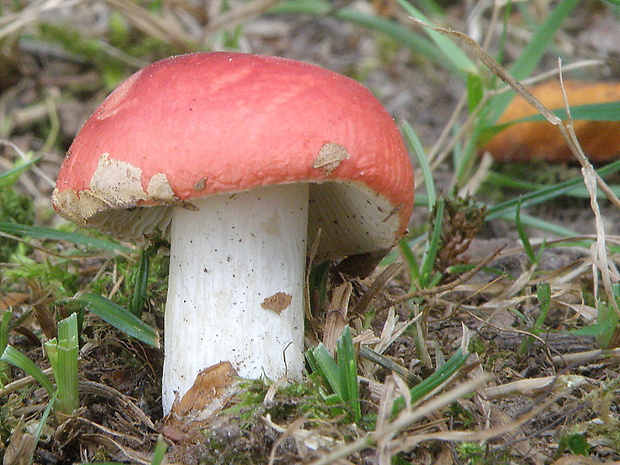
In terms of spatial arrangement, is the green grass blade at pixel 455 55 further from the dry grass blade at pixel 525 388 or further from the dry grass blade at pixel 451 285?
the dry grass blade at pixel 525 388

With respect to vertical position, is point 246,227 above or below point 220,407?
above

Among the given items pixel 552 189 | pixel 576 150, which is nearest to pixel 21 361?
pixel 576 150

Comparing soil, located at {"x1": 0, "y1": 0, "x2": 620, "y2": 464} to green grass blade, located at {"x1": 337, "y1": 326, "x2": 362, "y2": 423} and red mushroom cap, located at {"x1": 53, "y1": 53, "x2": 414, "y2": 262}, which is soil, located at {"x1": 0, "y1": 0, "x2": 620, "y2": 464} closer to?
green grass blade, located at {"x1": 337, "y1": 326, "x2": 362, "y2": 423}

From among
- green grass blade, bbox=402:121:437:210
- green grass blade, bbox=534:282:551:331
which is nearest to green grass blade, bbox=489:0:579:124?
green grass blade, bbox=402:121:437:210

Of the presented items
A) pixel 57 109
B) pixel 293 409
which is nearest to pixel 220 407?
pixel 293 409

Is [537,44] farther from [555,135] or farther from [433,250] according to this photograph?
[433,250]

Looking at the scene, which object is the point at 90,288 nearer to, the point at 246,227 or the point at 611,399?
the point at 246,227
